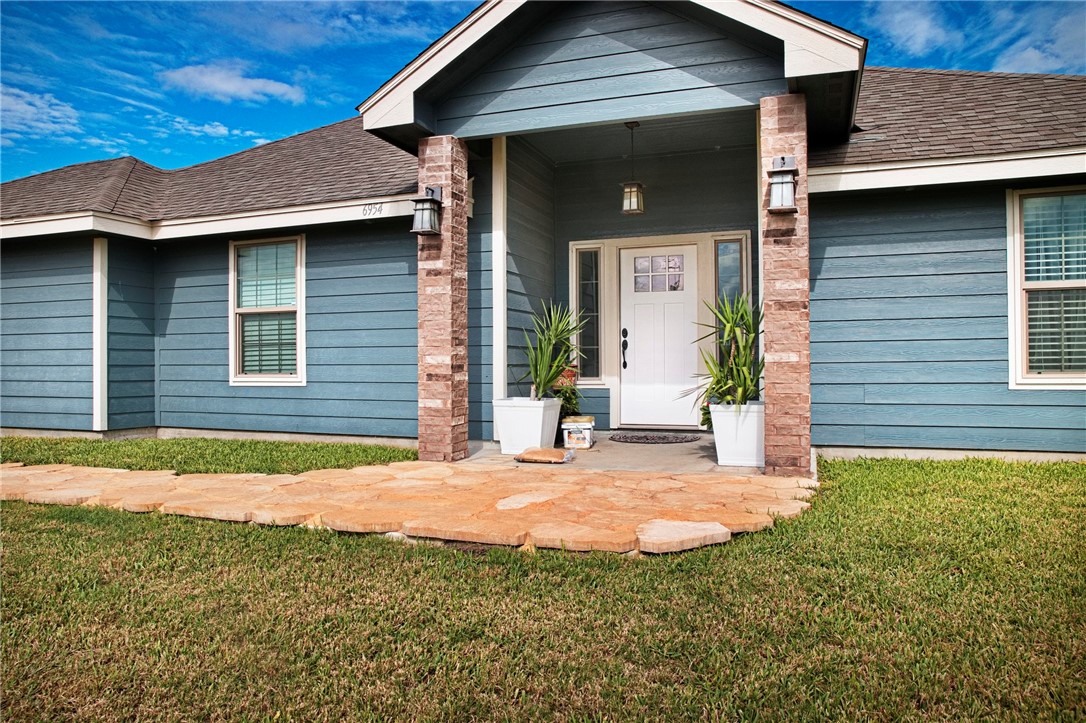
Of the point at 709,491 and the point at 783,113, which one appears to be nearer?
the point at 709,491

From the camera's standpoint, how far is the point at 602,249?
7.47m

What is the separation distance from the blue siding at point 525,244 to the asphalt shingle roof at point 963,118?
8.39 feet

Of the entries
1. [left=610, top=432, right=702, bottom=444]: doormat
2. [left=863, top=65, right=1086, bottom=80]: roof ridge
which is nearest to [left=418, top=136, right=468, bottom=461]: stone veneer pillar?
[left=610, top=432, right=702, bottom=444]: doormat

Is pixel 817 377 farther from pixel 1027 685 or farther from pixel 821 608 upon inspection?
pixel 1027 685

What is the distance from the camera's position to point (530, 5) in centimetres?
Result: 510

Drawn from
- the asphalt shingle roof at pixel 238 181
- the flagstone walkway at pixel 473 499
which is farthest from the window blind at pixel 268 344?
the flagstone walkway at pixel 473 499

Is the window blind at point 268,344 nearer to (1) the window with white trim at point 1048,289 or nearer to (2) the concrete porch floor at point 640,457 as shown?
(2) the concrete porch floor at point 640,457

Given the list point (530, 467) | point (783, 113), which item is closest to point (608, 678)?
point (530, 467)

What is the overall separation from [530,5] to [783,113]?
6.49 feet

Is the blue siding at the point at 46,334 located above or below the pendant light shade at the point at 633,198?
below

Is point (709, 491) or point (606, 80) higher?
point (606, 80)

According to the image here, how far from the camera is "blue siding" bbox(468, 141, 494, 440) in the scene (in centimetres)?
621

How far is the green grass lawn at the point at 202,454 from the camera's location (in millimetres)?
5414

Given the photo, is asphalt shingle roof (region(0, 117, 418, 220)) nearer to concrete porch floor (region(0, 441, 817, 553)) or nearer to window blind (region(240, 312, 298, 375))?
window blind (region(240, 312, 298, 375))
